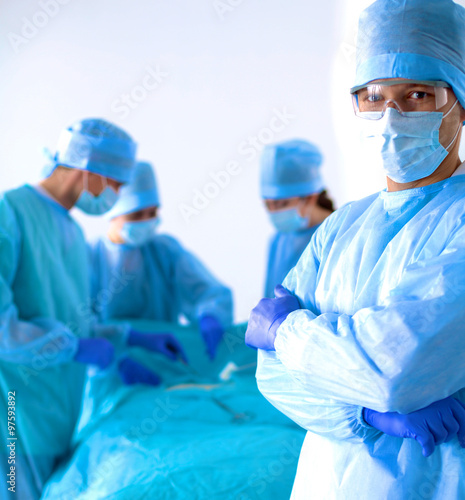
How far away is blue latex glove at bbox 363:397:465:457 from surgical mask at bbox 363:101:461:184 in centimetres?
44

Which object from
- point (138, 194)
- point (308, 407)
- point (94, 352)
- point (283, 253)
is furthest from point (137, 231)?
point (308, 407)

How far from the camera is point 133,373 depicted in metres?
2.54

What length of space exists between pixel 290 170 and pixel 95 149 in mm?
971

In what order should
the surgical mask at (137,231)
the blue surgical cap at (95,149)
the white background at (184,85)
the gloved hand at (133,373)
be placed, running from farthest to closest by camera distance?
1. the white background at (184,85)
2. the surgical mask at (137,231)
3. the gloved hand at (133,373)
4. the blue surgical cap at (95,149)

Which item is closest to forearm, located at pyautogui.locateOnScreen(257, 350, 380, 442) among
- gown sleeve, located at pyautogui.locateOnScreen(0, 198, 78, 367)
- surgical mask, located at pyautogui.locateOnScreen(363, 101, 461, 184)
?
surgical mask, located at pyautogui.locateOnScreen(363, 101, 461, 184)

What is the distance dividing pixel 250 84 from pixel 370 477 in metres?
2.89

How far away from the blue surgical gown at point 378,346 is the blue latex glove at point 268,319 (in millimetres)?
39

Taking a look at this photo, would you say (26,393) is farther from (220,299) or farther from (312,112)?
(312,112)

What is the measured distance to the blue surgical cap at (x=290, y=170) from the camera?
270 cm

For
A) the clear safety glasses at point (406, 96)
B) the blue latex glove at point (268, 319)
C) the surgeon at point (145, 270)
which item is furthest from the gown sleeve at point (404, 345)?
the surgeon at point (145, 270)

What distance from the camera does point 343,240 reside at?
1147 mm

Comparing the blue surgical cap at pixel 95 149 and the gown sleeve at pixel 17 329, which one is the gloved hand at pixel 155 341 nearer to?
the gown sleeve at pixel 17 329

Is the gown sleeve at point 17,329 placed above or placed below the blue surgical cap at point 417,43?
below

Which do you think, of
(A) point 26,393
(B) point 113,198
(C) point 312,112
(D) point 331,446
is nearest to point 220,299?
(B) point 113,198
